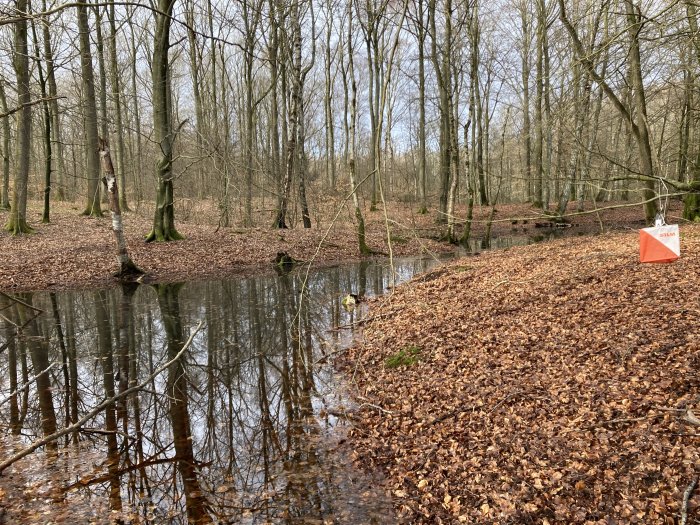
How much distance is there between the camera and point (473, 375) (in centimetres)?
→ 596

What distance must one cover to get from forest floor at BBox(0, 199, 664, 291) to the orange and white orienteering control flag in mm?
4831

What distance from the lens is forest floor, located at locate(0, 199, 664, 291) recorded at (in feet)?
43.1

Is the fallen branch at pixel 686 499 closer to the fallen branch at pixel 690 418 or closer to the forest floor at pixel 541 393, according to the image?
the forest floor at pixel 541 393

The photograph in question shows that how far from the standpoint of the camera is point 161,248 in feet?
52.5

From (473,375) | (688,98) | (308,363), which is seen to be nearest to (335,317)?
(308,363)

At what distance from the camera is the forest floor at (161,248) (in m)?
13.1

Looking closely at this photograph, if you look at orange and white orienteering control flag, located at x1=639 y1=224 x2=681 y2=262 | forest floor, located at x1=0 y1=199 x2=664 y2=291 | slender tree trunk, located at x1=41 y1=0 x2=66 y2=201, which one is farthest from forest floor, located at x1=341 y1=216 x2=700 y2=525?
slender tree trunk, located at x1=41 y1=0 x2=66 y2=201

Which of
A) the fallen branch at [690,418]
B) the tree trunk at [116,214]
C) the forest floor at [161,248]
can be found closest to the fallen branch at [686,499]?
the fallen branch at [690,418]

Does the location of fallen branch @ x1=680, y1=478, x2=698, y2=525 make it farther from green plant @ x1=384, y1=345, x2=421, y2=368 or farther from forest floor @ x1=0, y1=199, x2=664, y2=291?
forest floor @ x1=0, y1=199, x2=664, y2=291

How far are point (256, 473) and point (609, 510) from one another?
3.11 meters

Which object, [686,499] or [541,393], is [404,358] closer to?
[541,393]

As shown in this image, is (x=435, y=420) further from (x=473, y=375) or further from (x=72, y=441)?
(x=72, y=441)

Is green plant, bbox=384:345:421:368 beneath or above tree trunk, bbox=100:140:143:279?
beneath

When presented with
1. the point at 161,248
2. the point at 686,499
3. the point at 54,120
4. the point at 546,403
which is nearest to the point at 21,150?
the point at 161,248
